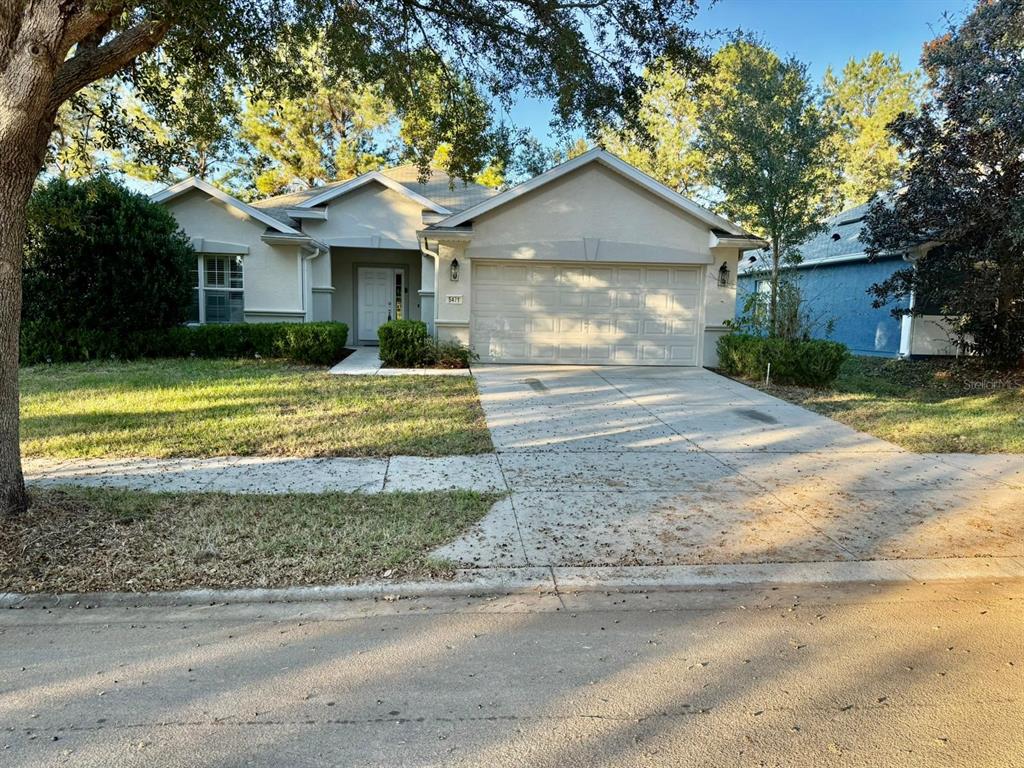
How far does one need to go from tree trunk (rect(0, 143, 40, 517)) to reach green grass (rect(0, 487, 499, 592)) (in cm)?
34

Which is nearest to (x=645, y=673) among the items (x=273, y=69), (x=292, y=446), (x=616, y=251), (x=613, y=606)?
(x=613, y=606)

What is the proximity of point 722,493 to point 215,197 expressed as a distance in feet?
48.0

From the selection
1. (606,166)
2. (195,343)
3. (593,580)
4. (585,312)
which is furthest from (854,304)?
(593,580)

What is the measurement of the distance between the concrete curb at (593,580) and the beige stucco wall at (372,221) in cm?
1466

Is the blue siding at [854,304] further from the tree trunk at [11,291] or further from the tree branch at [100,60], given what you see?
the tree trunk at [11,291]

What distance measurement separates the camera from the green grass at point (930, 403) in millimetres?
8117

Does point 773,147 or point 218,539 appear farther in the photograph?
point 773,147

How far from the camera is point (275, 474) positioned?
6312 millimetres

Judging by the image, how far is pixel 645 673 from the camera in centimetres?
321

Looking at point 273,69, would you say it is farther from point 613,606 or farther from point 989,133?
point 989,133

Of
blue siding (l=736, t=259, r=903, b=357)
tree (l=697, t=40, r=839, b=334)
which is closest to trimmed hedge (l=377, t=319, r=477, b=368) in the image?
tree (l=697, t=40, r=839, b=334)

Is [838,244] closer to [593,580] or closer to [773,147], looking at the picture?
[773,147]

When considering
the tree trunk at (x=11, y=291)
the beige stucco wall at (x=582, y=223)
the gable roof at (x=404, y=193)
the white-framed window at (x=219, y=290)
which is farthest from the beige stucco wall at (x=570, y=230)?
the tree trunk at (x=11, y=291)

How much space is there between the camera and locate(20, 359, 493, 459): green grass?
7.22 meters
